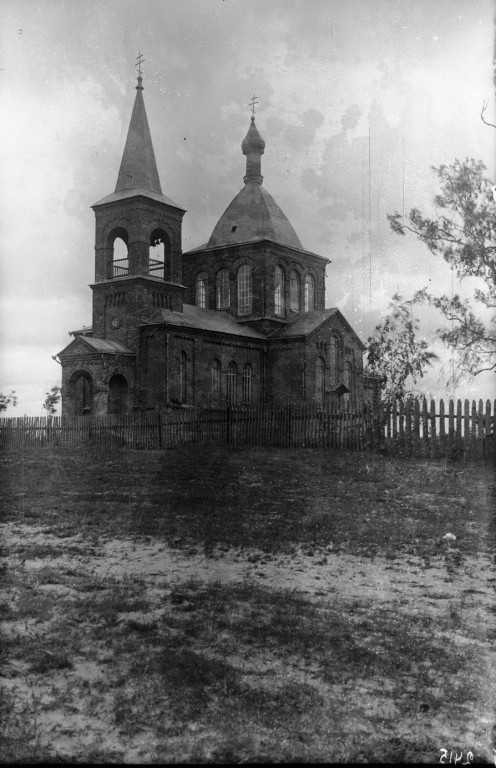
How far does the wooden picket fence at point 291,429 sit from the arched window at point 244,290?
14.7m

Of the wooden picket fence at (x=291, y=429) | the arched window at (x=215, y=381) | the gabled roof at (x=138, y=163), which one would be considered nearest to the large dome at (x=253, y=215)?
the gabled roof at (x=138, y=163)

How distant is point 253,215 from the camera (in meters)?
40.2

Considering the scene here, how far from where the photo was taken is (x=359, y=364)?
134ft

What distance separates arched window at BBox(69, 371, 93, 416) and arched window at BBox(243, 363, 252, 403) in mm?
8208

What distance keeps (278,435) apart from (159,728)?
18.2 metres

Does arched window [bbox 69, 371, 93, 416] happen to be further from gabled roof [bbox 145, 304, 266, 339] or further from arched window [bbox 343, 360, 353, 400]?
arched window [bbox 343, 360, 353, 400]

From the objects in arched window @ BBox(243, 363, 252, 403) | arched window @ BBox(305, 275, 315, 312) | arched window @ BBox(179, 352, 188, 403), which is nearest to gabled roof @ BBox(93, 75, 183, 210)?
arched window @ BBox(179, 352, 188, 403)

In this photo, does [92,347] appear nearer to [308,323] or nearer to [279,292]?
[308,323]

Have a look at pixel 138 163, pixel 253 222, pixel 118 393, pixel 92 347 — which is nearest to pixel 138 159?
pixel 138 163

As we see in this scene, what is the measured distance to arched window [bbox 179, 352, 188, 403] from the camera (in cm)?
3238

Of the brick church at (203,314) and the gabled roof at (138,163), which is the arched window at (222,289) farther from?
the gabled roof at (138,163)

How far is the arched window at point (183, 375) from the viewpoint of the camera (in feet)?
106

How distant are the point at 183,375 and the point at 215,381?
7.75 ft

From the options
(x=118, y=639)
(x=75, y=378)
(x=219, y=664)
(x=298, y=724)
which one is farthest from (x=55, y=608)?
(x=75, y=378)
